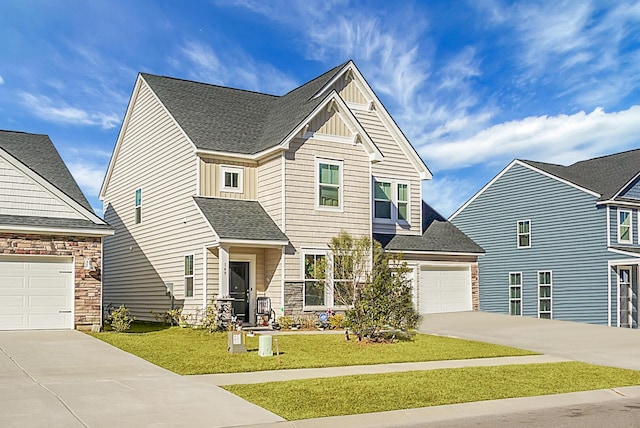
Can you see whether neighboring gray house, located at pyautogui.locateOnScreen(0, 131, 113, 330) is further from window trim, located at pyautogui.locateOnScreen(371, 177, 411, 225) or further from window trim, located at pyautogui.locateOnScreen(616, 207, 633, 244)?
window trim, located at pyautogui.locateOnScreen(616, 207, 633, 244)

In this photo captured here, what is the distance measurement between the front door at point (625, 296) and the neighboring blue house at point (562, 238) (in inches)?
1.6

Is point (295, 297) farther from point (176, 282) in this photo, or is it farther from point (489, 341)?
point (489, 341)

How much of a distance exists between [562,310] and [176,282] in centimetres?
1615

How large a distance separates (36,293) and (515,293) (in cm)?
2053

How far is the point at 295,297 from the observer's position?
22422 millimetres

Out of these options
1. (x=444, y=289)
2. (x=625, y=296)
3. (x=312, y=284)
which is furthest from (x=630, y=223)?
(x=312, y=284)

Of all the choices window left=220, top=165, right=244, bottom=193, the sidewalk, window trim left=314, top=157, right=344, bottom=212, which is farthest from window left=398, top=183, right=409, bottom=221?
the sidewalk

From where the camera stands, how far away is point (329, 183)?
23.6m

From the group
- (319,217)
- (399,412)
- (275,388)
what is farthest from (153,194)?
(399,412)

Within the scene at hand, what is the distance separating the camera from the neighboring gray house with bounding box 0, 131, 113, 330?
19453 mm

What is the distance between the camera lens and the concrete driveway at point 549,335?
18094 mm

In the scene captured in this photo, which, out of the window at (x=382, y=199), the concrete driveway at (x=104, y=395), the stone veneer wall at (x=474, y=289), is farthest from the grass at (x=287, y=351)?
the stone veneer wall at (x=474, y=289)

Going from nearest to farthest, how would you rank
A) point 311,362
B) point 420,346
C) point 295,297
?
1. point 311,362
2. point 420,346
3. point 295,297

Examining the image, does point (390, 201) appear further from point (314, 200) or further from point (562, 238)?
point (562, 238)
